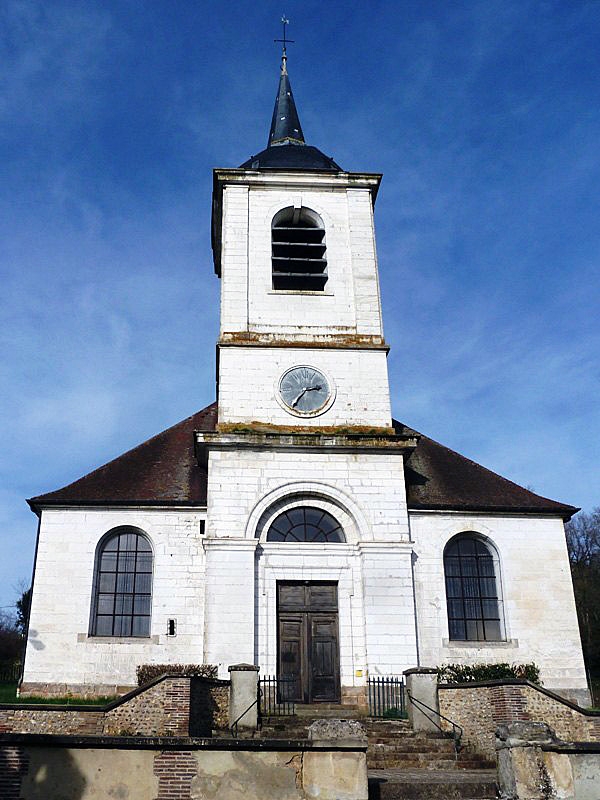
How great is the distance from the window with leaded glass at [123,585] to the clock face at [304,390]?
189 inches

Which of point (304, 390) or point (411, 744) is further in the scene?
point (304, 390)

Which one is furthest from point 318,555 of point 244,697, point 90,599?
point 90,599

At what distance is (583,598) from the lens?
3978 cm

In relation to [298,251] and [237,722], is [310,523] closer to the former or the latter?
[237,722]

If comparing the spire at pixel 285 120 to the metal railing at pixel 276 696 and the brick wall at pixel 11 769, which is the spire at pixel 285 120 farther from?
the brick wall at pixel 11 769

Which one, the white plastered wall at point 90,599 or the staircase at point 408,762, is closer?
the staircase at point 408,762

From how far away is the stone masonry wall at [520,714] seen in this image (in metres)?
13.8

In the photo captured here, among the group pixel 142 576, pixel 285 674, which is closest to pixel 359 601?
pixel 285 674

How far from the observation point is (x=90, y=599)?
1817 centimetres

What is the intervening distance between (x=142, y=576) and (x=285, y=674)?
166 inches

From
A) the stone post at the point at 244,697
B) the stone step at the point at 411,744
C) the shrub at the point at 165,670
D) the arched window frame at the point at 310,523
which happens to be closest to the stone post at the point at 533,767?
the stone step at the point at 411,744

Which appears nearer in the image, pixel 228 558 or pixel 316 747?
pixel 316 747

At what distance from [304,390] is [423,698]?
779 cm

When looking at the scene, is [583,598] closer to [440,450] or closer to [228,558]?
[440,450]
